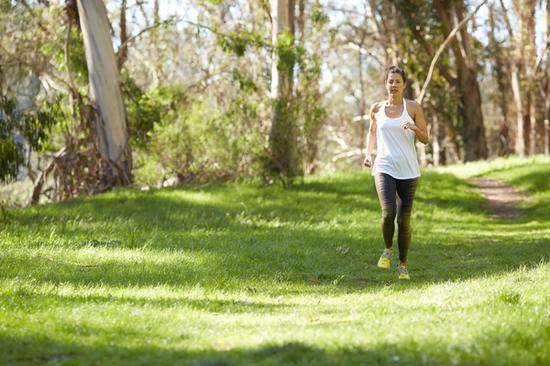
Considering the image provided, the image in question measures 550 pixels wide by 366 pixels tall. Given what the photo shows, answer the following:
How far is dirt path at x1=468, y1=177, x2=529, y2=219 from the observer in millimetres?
20148

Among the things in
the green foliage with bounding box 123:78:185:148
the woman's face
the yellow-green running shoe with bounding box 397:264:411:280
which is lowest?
the yellow-green running shoe with bounding box 397:264:411:280

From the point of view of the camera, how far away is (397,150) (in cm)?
956

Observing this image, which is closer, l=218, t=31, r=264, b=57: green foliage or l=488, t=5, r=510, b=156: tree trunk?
l=218, t=31, r=264, b=57: green foliage

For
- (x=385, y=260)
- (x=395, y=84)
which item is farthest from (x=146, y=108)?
(x=395, y=84)

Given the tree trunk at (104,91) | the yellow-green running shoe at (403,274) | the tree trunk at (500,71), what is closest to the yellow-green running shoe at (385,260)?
the yellow-green running shoe at (403,274)

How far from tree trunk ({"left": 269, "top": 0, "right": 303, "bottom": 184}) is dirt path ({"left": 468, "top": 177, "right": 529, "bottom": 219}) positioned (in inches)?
196

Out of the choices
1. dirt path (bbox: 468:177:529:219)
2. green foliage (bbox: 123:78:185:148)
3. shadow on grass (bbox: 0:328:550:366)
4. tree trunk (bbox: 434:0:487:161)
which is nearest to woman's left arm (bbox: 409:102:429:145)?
shadow on grass (bbox: 0:328:550:366)

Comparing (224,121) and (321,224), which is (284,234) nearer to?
(321,224)

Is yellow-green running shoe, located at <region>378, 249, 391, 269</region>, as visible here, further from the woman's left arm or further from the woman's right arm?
the woman's left arm

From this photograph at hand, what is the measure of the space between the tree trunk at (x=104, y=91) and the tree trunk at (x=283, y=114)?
12.0ft

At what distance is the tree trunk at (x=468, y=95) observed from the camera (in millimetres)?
34194

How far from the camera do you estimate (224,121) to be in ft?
72.5

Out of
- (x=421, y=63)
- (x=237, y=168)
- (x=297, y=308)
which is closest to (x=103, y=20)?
(x=237, y=168)

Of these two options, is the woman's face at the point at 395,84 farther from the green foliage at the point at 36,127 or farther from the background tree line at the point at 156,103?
the green foliage at the point at 36,127
